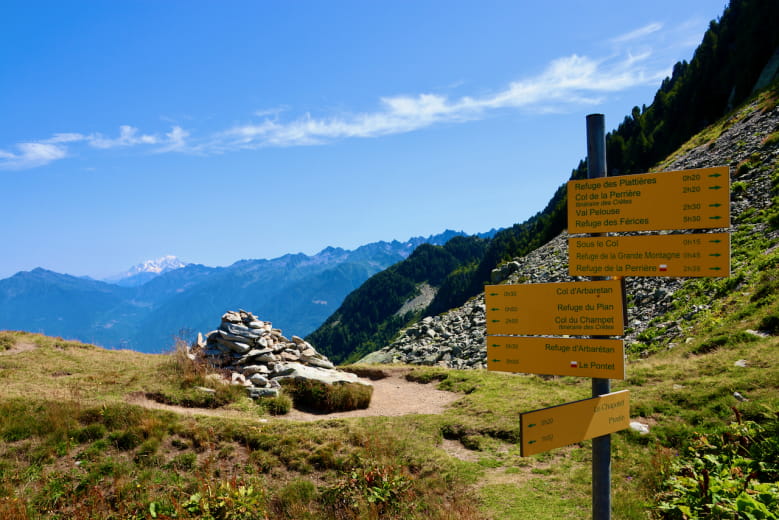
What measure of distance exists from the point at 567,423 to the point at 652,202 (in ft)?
7.94

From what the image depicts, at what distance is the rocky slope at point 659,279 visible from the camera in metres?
19.5

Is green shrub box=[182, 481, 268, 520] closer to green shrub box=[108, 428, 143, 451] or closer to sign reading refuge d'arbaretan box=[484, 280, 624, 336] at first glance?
green shrub box=[108, 428, 143, 451]

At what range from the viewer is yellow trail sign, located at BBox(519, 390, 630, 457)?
4.41m

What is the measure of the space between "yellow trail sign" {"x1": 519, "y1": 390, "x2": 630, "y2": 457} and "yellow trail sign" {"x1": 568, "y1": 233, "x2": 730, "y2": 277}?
1.38 meters

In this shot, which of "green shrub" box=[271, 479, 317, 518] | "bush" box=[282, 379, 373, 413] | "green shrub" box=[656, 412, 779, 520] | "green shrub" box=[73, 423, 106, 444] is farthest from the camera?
"bush" box=[282, 379, 373, 413]

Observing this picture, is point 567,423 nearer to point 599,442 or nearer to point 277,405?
point 599,442

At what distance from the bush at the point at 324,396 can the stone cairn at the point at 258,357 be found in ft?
0.91

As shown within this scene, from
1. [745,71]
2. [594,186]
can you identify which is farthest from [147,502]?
[745,71]

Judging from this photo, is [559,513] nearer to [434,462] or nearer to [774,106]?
[434,462]

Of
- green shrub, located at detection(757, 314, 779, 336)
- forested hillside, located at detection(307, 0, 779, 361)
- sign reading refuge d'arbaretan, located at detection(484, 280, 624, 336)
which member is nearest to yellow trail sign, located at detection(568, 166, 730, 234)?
sign reading refuge d'arbaretan, located at detection(484, 280, 624, 336)

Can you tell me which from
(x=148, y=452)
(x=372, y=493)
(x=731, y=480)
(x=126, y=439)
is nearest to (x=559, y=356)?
(x=731, y=480)

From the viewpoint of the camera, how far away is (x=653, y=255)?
456 centimetres

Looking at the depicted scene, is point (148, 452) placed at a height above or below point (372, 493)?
above

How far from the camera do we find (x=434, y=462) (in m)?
9.45
